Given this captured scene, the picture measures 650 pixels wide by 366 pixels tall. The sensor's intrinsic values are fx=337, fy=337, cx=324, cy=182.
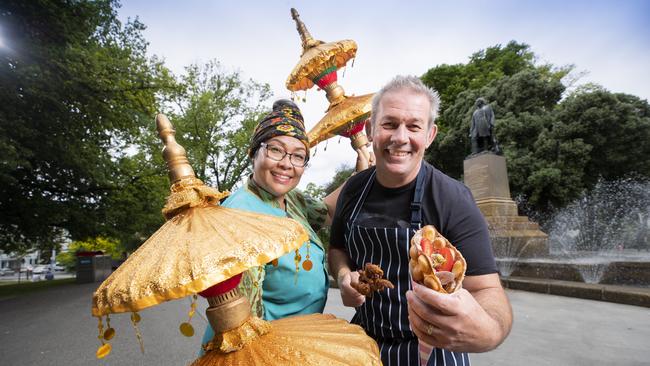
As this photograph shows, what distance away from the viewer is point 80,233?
15.3 m

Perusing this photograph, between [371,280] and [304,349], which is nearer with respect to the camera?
[304,349]

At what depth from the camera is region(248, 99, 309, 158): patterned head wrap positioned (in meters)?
1.87

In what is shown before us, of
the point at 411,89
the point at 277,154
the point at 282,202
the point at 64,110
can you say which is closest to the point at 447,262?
the point at 411,89

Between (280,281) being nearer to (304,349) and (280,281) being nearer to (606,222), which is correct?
(304,349)

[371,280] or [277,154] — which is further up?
[277,154]

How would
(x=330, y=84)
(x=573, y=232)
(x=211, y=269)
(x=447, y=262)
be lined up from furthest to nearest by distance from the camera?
(x=573, y=232) → (x=330, y=84) → (x=447, y=262) → (x=211, y=269)

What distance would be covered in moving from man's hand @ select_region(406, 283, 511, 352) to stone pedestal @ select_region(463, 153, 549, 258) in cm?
1075

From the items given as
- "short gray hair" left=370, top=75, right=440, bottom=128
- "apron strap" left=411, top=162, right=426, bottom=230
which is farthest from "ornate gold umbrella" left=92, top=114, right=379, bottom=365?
"short gray hair" left=370, top=75, right=440, bottom=128

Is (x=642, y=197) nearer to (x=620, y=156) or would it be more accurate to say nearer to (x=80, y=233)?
(x=620, y=156)

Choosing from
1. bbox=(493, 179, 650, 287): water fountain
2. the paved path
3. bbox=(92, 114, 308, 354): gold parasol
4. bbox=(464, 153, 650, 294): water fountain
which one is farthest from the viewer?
bbox=(493, 179, 650, 287): water fountain

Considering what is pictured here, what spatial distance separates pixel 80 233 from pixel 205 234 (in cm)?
1821

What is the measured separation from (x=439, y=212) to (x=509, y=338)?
3.87m

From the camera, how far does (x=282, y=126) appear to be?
1.87 metres

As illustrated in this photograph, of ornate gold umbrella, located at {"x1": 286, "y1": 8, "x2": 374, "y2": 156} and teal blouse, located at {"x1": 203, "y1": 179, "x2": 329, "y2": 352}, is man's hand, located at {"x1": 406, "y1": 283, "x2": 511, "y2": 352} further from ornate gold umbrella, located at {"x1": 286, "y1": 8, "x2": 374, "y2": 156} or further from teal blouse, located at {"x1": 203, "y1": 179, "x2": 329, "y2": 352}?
ornate gold umbrella, located at {"x1": 286, "y1": 8, "x2": 374, "y2": 156}
